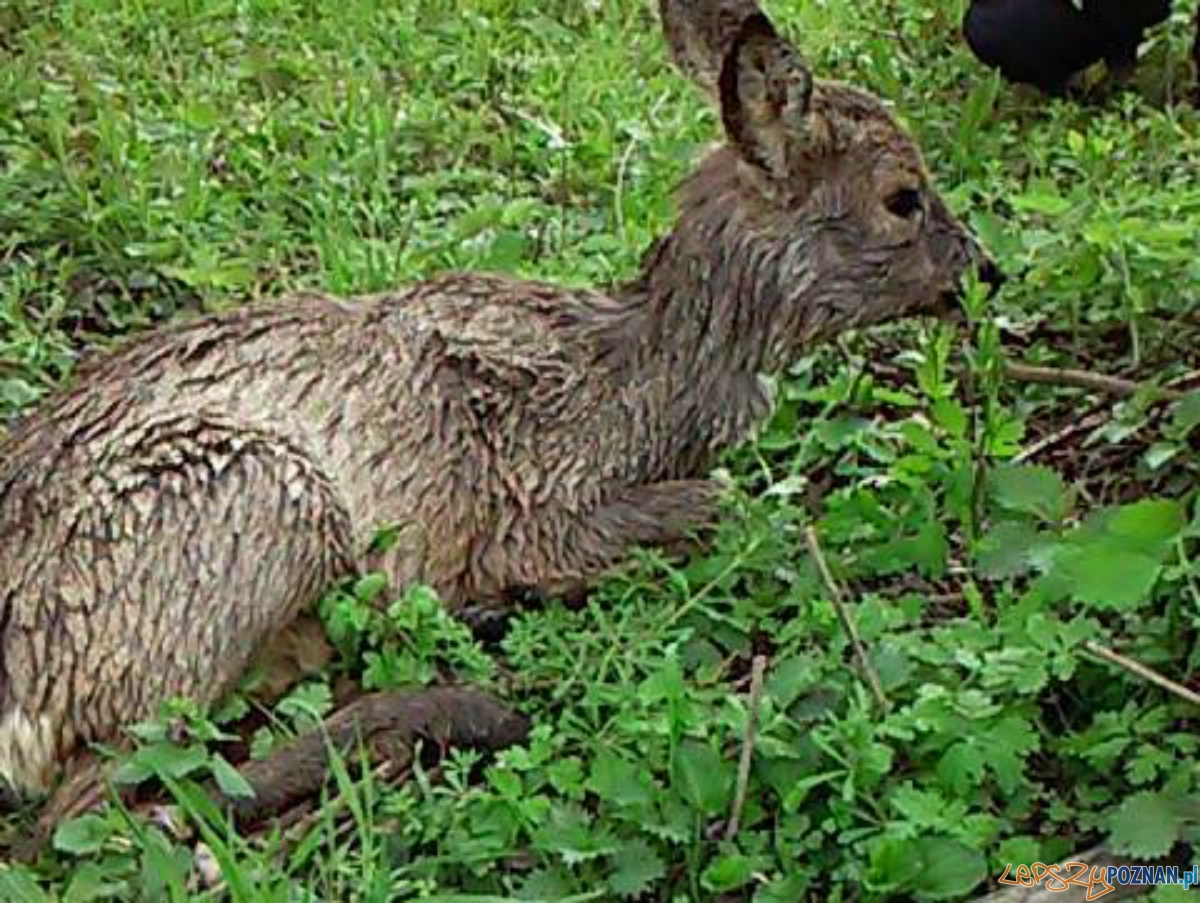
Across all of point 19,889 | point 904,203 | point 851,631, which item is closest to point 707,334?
point 904,203

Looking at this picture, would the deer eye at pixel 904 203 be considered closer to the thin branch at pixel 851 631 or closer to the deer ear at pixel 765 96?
the deer ear at pixel 765 96

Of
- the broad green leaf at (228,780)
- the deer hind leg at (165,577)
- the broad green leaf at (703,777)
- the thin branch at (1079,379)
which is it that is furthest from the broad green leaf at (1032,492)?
the broad green leaf at (228,780)

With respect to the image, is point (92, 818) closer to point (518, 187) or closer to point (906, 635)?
point (906, 635)

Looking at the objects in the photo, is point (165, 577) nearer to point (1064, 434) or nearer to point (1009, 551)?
point (1009, 551)

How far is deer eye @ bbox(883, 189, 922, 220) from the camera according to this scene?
4562 millimetres

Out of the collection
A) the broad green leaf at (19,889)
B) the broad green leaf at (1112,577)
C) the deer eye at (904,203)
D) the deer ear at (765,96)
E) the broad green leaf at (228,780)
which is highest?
the deer ear at (765,96)

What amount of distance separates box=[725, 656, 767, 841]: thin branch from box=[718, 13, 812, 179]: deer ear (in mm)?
1238

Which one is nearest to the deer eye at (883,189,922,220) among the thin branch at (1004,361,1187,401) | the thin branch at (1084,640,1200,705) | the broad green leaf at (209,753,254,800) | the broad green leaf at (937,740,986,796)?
the thin branch at (1004,361,1187,401)

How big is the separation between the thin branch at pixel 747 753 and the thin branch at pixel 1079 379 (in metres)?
1.10

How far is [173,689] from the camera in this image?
3898 mm

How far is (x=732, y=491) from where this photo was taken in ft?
14.6

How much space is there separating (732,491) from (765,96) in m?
0.74

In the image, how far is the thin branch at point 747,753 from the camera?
11.4ft

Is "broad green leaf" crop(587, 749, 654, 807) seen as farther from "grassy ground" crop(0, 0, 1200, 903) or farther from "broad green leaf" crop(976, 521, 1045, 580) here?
"broad green leaf" crop(976, 521, 1045, 580)
